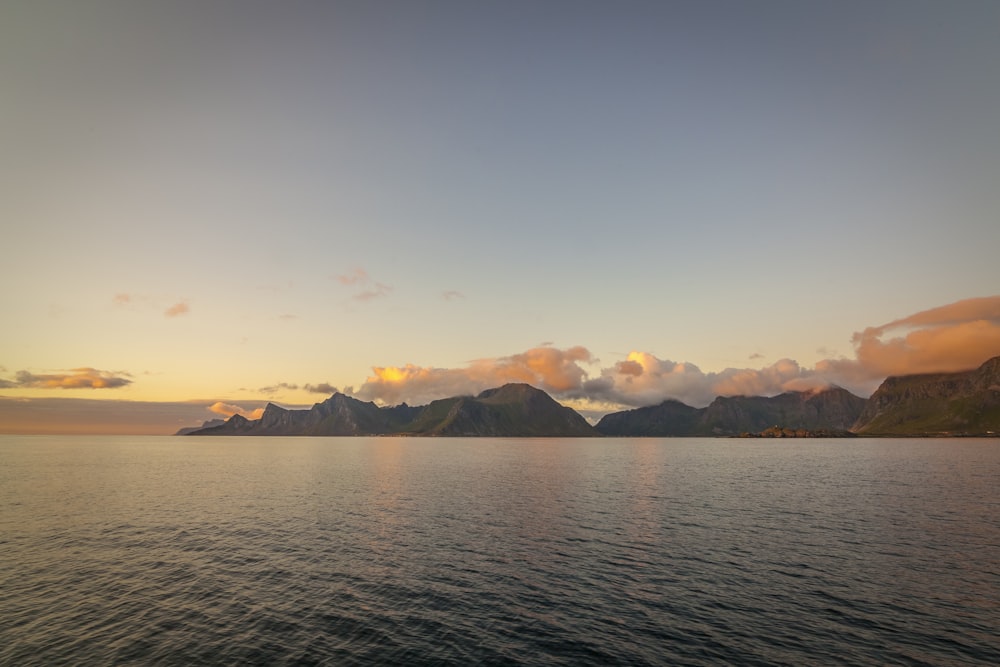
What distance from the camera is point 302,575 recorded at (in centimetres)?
5066

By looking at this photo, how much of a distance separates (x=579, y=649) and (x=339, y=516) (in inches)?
2398

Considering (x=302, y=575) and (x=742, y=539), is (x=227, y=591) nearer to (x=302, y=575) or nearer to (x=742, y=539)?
(x=302, y=575)

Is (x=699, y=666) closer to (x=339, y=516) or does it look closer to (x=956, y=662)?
(x=956, y=662)

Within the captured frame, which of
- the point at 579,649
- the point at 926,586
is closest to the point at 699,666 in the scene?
the point at 579,649

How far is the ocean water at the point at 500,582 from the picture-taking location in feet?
113

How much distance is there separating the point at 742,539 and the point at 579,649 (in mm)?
41040

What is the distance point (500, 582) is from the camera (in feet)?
160

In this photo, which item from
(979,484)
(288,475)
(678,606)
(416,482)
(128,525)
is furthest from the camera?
(288,475)

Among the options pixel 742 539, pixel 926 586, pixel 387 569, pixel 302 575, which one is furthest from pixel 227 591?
pixel 926 586

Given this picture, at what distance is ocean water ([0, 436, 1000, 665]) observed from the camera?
3434cm

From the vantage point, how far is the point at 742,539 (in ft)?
213

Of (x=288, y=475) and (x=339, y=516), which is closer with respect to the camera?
(x=339, y=516)

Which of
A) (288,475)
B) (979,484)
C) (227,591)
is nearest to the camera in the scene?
(227,591)

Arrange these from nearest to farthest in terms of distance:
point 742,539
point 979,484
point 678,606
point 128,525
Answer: point 678,606, point 742,539, point 128,525, point 979,484
